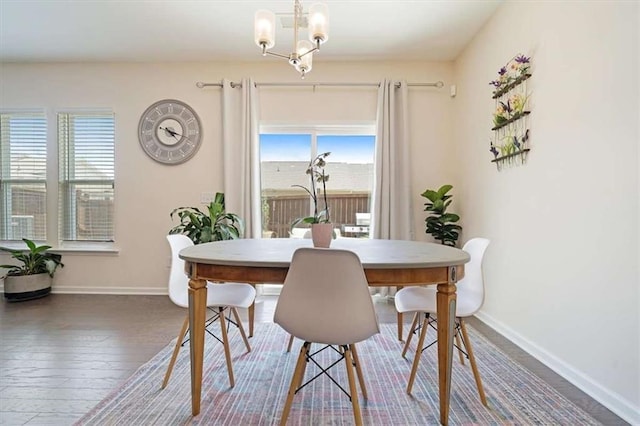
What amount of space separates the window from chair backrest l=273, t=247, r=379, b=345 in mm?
2551

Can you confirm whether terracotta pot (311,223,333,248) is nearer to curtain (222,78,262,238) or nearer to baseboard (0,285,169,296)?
curtain (222,78,262,238)

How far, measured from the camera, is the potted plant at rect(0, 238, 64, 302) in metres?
3.38

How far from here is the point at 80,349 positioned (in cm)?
224

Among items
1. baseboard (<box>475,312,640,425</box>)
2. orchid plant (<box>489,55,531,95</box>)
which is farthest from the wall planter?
baseboard (<box>475,312,640,425</box>)

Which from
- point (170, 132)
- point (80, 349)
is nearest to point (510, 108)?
point (170, 132)

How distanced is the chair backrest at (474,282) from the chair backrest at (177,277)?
153cm

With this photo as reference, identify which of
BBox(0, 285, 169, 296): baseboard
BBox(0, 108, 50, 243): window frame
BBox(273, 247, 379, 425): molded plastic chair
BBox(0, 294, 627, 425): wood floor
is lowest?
BBox(0, 294, 627, 425): wood floor

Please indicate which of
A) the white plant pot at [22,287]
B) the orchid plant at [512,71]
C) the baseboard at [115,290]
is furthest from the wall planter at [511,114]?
the white plant pot at [22,287]

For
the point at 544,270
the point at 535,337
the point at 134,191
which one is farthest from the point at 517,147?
the point at 134,191

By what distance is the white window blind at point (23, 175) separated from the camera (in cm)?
379

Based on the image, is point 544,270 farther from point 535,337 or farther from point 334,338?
point 334,338

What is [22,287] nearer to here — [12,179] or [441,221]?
[12,179]

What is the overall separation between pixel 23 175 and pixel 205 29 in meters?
2.90

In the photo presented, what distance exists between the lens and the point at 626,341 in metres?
1.49
